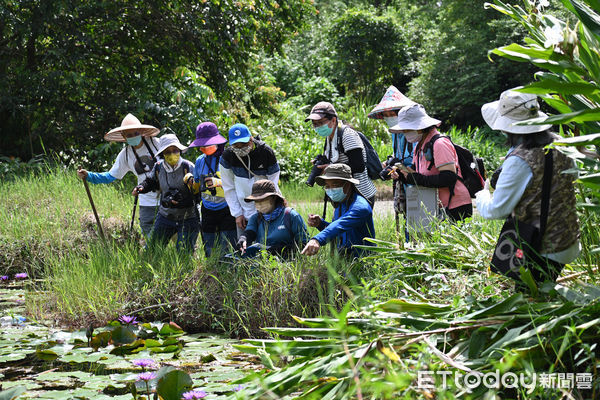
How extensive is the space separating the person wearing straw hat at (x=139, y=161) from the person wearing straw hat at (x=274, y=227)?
1.84 metres

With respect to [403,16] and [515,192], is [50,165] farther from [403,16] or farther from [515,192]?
[403,16]

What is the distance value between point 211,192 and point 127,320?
2.00 meters

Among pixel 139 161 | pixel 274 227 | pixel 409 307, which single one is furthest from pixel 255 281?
pixel 139 161

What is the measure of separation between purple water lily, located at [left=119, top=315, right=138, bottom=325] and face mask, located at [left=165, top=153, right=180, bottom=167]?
1.95 meters

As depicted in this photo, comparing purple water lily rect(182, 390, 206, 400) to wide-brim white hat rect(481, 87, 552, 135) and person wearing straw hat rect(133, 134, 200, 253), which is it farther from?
person wearing straw hat rect(133, 134, 200, 253)

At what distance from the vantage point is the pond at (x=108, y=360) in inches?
155

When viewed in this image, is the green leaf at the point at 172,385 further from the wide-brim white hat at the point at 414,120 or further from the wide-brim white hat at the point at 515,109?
the wide-brim white hat at the point at 414,120

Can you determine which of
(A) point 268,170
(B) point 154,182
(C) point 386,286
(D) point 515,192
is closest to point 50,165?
(B) point 154,182

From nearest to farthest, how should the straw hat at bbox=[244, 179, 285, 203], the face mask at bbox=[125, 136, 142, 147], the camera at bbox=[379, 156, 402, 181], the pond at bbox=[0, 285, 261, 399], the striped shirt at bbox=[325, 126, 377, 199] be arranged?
the pond at bbox=[0, 285, 261, 399]
the straw hat at bbox=[244, 179, 285, 203]
the camera at bbox=[379, 156, 402, 181]
the striped shirt at bbox=[325, 126, 377, 199]
the face mask at bbox=[125, 136, 142, 147]

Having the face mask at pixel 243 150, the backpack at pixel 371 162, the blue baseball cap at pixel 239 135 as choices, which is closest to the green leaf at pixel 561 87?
the backpack at pixel 371 162

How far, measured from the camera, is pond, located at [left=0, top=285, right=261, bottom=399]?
12.9ft

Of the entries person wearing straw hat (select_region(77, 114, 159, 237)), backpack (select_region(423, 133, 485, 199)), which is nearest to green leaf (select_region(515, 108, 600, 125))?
backpack (select_region(423, 133, 485, 199))

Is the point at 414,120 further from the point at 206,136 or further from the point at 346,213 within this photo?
the point at 206,136

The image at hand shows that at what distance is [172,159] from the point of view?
6.93m
